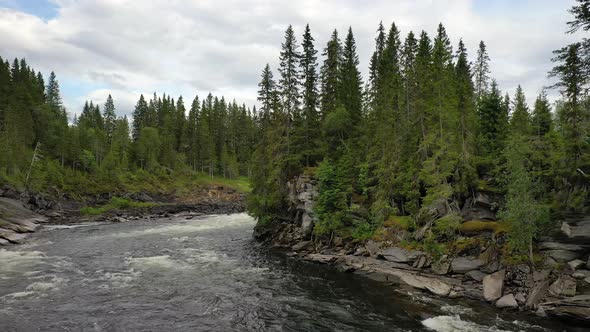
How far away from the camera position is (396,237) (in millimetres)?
33219

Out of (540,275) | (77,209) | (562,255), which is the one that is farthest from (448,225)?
(77,209)

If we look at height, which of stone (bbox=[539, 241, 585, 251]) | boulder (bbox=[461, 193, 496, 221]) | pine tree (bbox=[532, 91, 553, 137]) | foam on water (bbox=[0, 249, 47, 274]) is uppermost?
pine tree (bbox=[532, 91, 553, 137])

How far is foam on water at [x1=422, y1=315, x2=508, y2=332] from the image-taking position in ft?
60.3

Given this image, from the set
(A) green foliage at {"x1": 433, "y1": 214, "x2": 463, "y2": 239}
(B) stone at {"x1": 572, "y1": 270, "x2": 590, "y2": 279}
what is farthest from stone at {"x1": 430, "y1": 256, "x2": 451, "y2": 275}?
(B) stone at {"x1": 572, "y1": 270, "x2": 590, "y2": 279}

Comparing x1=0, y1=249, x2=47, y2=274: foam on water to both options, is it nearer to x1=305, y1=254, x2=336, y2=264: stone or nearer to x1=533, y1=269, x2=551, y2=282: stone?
x1=305, y1=254, x2=336, y2=264: stone

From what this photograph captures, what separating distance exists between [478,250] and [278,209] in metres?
24.6

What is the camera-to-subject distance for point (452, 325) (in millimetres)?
18953

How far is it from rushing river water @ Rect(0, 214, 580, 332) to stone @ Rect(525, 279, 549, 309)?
126 cm

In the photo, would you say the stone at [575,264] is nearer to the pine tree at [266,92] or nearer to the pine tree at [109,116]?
the pine tree at [266,92]

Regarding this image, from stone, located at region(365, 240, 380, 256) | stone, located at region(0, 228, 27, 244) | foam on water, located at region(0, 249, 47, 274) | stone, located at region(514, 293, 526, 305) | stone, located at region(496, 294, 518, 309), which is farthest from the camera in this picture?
stone, located at region(0, 228, 27, 244)

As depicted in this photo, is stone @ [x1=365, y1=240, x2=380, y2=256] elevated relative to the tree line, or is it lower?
lower

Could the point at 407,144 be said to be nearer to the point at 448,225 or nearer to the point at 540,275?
the point at 448,225

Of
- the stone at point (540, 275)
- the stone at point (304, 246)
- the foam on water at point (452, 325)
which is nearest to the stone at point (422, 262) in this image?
the stone at point (540, 275)

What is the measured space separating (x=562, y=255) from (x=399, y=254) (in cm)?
1127
